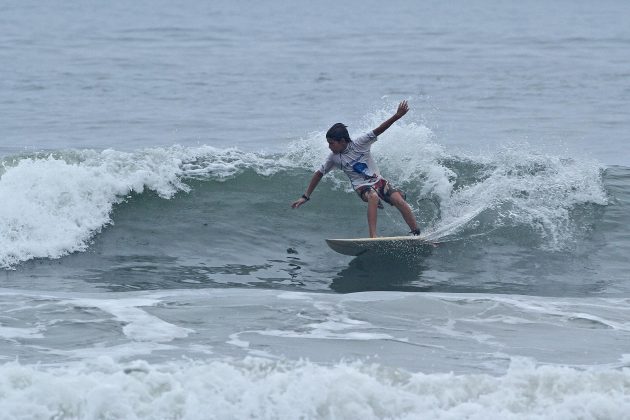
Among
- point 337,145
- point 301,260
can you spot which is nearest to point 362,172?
point 337,145

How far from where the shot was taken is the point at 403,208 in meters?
11.3

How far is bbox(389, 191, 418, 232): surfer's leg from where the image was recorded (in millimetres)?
11289

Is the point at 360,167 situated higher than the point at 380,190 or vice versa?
the point at 360,167

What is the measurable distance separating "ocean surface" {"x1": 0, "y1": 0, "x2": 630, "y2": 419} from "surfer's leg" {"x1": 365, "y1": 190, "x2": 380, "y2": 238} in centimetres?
44

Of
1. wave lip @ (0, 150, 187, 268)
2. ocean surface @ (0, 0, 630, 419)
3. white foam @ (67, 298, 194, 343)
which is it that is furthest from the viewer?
wave lip @ (0, 150, 187, 268)

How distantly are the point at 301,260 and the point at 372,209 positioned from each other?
117cm

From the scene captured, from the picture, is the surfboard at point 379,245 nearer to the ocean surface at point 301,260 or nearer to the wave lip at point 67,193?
the ocean surface at point 301,260

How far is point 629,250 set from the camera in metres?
12.3

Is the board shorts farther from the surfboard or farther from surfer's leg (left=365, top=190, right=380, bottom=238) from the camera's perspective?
the surfboard

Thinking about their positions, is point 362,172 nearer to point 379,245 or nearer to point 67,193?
point 379,245

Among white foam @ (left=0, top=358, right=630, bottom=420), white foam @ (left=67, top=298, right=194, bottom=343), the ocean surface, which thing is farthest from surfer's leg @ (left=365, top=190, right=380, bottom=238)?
white foam @ (left=0, top=358, right=630, bottom=420)

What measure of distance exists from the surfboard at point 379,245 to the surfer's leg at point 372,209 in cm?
12

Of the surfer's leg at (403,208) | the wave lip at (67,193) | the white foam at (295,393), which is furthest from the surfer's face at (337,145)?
the white foam at (295,393)

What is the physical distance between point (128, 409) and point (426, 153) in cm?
828
